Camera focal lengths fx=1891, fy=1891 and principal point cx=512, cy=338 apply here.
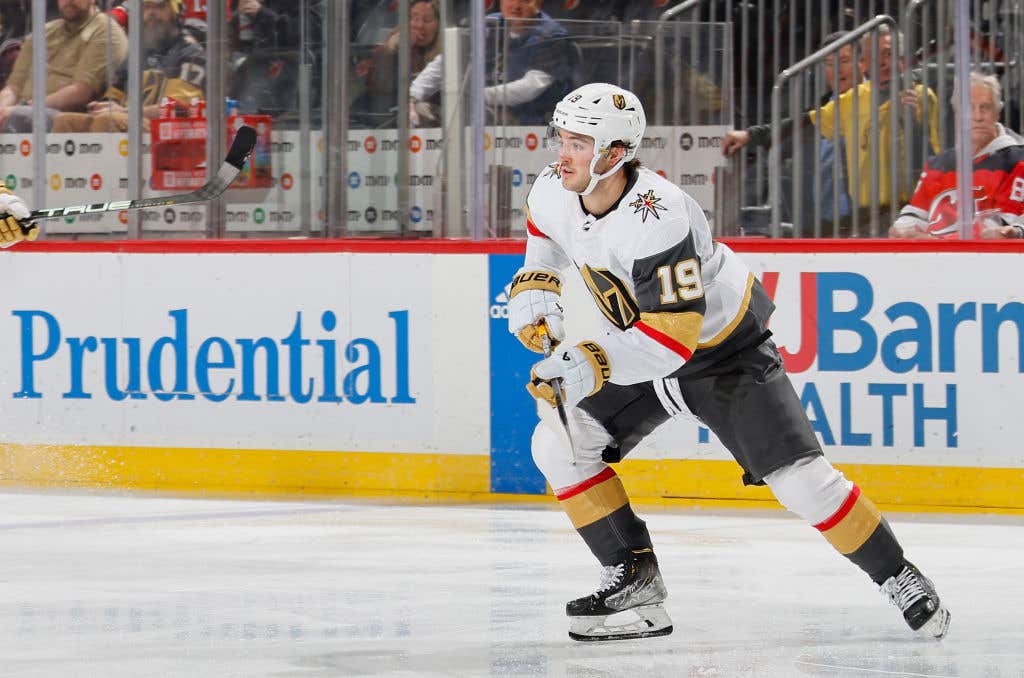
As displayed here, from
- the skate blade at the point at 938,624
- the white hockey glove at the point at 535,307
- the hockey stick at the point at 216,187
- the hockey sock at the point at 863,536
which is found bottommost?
the skate blade at the point at 938,624

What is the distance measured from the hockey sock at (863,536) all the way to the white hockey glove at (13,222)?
2.35 m

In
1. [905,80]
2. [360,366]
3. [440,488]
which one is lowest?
[440,488]

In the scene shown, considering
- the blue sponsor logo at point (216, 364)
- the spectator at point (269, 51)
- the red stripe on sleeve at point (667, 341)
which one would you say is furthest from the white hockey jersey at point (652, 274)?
the spectator at point (269, 51)

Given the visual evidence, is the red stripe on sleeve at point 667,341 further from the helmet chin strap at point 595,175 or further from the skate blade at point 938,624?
the skate blade at point 938,624

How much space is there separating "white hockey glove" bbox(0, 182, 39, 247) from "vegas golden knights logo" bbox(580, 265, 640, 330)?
72.7 inches

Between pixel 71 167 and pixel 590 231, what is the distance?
3639 millimetres

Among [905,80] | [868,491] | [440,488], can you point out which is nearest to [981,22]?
[905,80]

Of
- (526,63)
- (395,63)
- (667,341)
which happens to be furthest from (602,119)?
(395,63)

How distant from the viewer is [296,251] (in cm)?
649

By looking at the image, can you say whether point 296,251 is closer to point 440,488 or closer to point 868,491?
point 440,488

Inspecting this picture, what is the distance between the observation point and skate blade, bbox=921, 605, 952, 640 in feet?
13.0

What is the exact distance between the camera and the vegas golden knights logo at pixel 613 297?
3.86 m

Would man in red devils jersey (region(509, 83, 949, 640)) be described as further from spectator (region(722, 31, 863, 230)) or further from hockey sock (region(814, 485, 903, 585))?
spectator (region(722, 31, 863, 230))

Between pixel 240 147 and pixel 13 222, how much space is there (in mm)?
854
